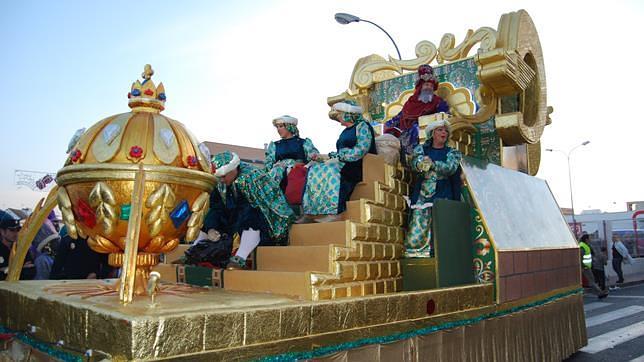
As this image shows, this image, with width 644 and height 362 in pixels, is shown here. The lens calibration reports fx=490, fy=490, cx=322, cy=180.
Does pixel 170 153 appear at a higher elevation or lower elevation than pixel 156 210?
higher

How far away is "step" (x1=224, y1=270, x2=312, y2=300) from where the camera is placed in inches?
113

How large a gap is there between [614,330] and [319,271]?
6661 mm

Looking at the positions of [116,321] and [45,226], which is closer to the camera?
[116,321]

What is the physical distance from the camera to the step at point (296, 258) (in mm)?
3174

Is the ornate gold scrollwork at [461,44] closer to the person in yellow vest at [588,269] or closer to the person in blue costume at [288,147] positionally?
the person in blue costume at [288,147]

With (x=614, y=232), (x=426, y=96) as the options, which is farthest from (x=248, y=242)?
(x=614, y=232)

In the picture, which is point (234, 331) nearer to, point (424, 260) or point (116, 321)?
point (116, 321)

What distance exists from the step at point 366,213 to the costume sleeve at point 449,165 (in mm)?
616

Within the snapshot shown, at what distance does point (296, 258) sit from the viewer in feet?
10.9

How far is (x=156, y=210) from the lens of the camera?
228 cm

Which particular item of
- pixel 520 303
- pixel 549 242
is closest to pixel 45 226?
pixel 520 303

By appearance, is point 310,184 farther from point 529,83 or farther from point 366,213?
point 529,83

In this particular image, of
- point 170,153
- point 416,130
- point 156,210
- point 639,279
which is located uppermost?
point 416,130

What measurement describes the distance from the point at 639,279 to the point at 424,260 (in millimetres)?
17988
